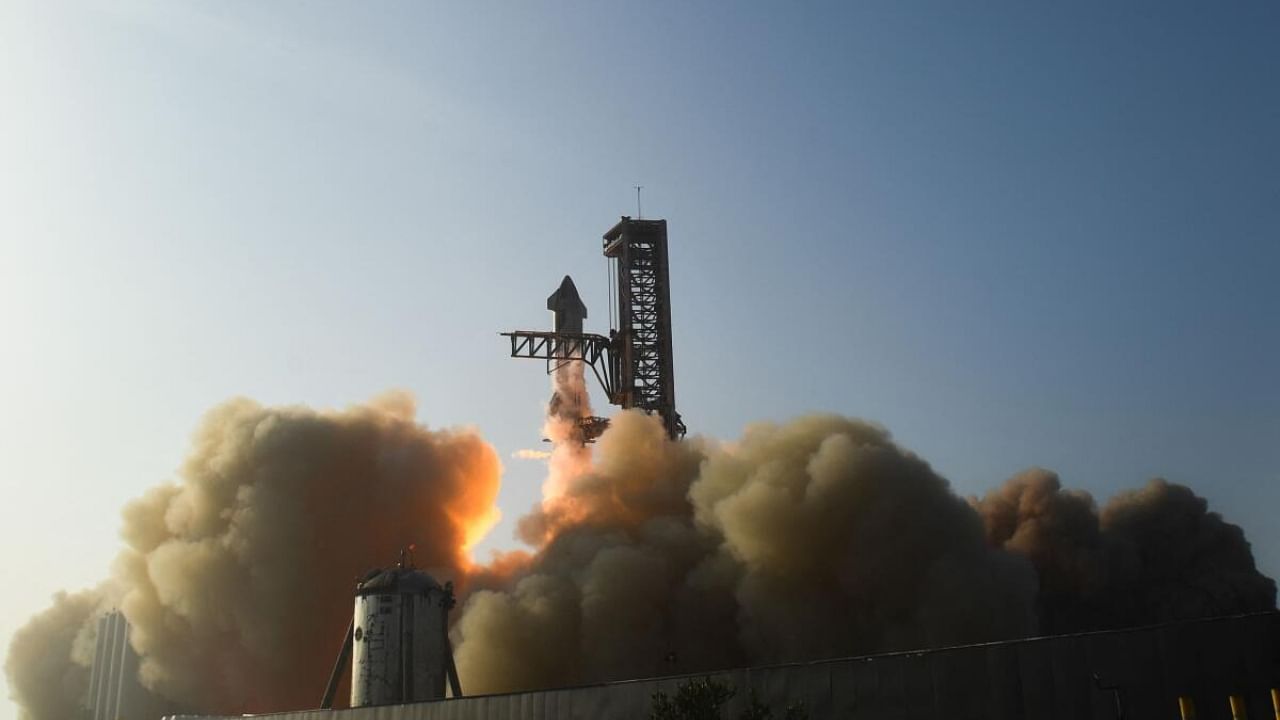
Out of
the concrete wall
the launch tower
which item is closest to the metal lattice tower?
the launch tower

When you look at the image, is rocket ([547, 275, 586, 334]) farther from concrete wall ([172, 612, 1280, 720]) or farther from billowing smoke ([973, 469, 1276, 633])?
concrete wall ([172, 612, 1280, 720])

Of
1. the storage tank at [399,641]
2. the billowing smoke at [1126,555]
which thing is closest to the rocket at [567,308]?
the storage tank at [399,641]

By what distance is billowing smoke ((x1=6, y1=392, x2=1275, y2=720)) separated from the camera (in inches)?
2105

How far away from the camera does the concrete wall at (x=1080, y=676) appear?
1007 inches

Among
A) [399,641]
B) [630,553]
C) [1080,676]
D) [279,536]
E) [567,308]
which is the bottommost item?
[1080,676]

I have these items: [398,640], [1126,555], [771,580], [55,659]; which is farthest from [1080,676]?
[55,659]

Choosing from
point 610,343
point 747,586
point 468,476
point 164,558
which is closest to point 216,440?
point 164,558

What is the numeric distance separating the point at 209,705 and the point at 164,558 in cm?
864

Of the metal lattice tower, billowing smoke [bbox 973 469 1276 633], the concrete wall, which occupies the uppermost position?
the metal lattice tower

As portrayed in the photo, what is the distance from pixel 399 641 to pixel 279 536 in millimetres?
15663

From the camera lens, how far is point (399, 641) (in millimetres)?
50625

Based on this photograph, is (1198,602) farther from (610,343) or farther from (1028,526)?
(610,343)

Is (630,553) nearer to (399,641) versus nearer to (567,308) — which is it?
(399,641)

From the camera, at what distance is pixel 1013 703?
26.2 m
